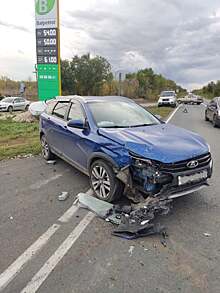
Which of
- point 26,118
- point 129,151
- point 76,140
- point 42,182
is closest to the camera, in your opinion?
point 129,151

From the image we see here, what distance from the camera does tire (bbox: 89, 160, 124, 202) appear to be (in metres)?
4.34

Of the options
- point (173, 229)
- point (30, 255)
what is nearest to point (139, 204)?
point (173, 229)

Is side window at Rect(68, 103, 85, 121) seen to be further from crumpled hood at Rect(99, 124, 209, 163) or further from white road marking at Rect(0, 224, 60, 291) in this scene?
white road marking at Rect(0, 224, 60, 291)

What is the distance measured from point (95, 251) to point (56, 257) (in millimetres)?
441

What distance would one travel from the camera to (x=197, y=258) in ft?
10.4

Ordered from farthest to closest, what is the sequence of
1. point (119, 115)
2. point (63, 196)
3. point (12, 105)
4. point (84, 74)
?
point (84, 74)
point (12, 105)
point (119, 115)
point (63, 196)

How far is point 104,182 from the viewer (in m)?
4.55

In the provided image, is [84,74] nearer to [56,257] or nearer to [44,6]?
[44,6]

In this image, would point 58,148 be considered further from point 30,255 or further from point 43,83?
point 43,83

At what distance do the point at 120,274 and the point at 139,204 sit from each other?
129 centimetres

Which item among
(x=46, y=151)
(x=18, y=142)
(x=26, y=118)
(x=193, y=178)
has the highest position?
(x=193, y=178)

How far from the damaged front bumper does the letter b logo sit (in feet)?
46.3

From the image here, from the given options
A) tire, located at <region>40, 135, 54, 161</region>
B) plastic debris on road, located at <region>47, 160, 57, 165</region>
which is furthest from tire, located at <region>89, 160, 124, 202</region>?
tire, located at <region>40, 135, 54, 161</region>

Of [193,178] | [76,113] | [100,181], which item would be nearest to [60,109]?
[76,113]
